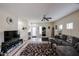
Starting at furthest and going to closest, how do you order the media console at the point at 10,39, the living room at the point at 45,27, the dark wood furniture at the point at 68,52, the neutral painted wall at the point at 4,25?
the neutral painted wall at the point at 4,25
the media console at the point at 10,39
the living room at the point at 45,27
the dark wood furniture at the point at 68,52

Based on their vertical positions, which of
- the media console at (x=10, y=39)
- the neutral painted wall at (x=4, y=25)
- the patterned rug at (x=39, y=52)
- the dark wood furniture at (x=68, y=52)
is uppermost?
the neutral painted wall at (x=4, y=25)

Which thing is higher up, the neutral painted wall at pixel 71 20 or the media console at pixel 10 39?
the neutral painted wall at pixel 71 20

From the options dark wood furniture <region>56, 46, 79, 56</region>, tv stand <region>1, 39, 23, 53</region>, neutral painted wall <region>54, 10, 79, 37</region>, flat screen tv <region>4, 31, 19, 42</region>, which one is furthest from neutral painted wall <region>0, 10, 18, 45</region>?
dark wood furniture <region>56, 46, 79, 56</region>

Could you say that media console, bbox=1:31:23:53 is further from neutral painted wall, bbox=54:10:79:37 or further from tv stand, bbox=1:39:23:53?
Result: neutral painted wall, bbox=54:10:79:37

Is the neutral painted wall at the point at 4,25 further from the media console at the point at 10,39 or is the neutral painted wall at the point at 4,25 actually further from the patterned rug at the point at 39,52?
the patterned rug at the point at 39,52

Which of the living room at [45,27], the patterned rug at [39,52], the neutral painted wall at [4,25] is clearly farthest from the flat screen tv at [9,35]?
the patterned rug at [39,52]

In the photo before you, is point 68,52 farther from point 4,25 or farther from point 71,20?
point 4,25

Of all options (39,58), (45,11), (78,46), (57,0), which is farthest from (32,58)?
(45,11)

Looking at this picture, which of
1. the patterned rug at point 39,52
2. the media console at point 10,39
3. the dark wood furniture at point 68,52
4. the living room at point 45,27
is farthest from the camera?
the media console at point 10,39

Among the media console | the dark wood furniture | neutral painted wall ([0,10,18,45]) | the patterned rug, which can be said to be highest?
neutral painted wall ([0,10,18,45])

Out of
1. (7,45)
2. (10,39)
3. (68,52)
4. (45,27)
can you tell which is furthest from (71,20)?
(7,45)

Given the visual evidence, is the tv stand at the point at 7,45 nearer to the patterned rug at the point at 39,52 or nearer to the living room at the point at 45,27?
the living room at the point at 45,27

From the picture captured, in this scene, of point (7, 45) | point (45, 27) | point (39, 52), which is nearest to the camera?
point (39, 52)

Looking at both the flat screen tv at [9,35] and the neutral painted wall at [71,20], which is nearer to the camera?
the neutral painted wall at [71,20]
